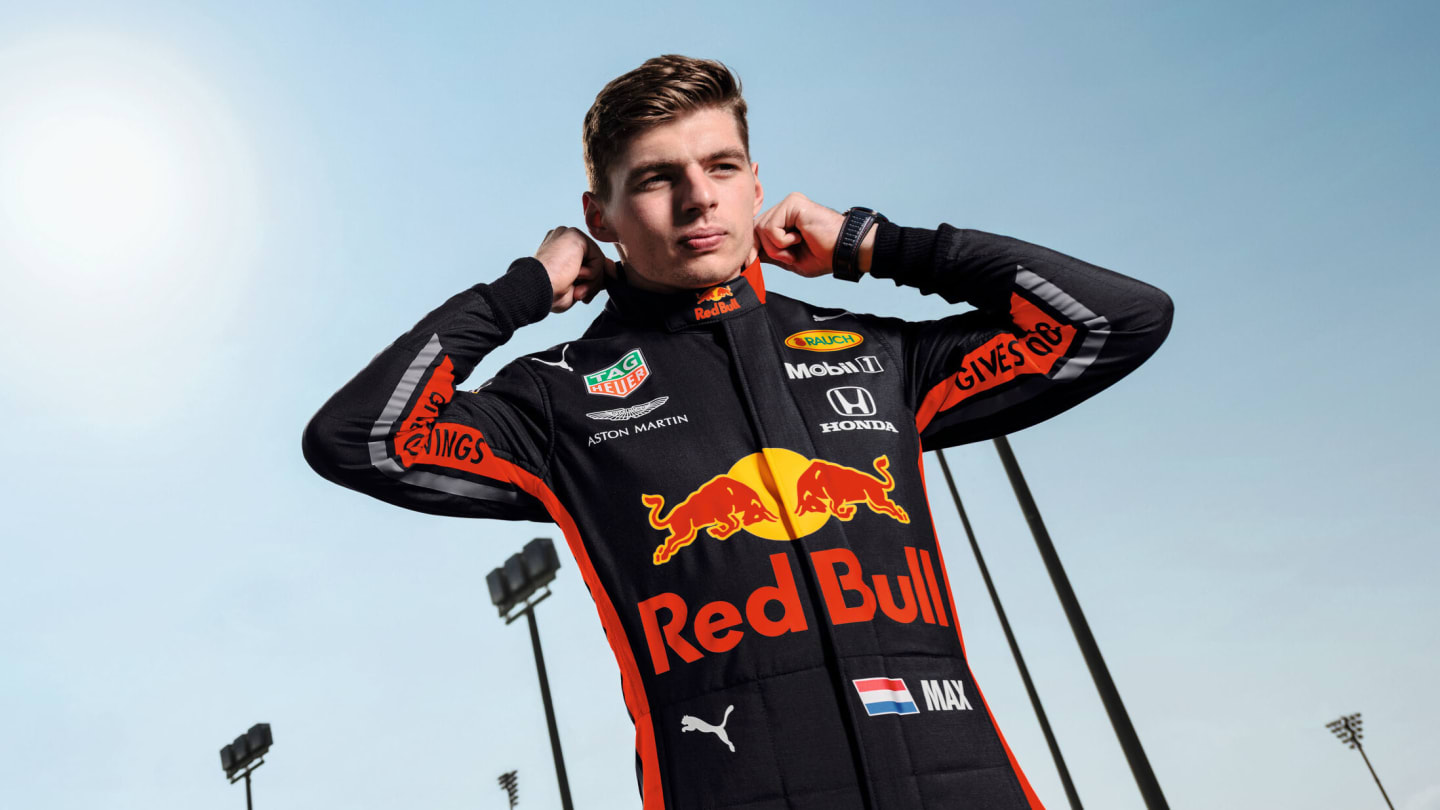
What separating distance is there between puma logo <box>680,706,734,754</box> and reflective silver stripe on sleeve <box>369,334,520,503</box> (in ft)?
2.34

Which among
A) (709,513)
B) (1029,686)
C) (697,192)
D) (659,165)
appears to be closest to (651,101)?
(659,165)

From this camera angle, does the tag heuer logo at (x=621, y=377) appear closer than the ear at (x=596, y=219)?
Yes

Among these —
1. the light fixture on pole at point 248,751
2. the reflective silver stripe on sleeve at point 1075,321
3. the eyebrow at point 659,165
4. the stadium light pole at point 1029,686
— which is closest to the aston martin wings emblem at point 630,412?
the eyebrow at point 659,165

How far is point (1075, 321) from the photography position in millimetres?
2252

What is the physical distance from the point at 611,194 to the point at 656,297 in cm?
29

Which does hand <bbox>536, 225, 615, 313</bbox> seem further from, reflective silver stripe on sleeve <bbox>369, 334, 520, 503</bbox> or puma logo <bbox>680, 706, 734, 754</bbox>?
puma logo <bbox>680, 706, 734, 754</bbox>

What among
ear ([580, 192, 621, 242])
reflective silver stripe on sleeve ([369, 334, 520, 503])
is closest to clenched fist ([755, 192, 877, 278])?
ear ([580, 192, 621, 242])

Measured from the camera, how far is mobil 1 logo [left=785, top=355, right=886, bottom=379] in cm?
214

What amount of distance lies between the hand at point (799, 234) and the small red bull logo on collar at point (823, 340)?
0.21 meters

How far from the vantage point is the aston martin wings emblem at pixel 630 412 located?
6.79ft

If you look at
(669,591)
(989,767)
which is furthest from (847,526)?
(989,767)

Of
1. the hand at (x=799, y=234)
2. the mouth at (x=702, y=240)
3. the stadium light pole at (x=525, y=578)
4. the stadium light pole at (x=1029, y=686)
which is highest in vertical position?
the stadium light pole at (x=525, y=578)

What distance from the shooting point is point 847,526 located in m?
1.86

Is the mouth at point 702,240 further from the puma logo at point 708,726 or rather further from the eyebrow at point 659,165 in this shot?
the puma logo at point 708,726
